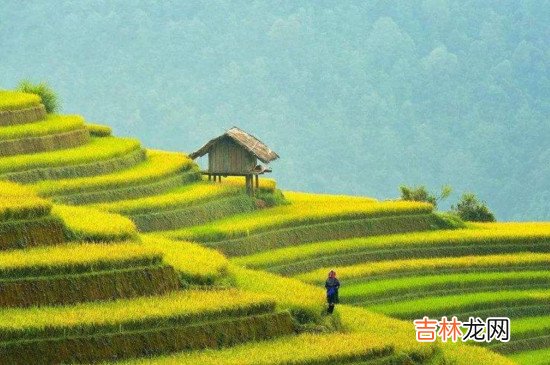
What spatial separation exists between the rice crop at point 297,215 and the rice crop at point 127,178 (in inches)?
90.3

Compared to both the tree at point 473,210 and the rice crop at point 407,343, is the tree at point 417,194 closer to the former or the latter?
the tree at point 473,210

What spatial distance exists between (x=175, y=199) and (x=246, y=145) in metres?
4.00

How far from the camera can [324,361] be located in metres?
29.4

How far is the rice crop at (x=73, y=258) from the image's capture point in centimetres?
2933

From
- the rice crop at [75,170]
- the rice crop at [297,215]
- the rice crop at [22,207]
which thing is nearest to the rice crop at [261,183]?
the rice crop at [297,215]

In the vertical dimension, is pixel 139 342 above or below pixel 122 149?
below

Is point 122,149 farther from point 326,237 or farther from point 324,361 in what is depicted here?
point 324,361

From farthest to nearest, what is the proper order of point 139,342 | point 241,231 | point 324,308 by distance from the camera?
1. point 241,231
2. point 324,308
3. point 139,342

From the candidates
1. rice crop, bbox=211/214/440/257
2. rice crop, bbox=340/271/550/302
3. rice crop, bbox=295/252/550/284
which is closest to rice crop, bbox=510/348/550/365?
rice crop, bbox=340/271/550/302

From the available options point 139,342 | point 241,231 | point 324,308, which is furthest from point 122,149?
point 139,342

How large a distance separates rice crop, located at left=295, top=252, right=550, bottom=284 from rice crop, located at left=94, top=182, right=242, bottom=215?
377cm

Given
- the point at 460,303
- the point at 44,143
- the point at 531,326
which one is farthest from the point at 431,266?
the point at 44,143

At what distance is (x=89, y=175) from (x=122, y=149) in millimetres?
3017

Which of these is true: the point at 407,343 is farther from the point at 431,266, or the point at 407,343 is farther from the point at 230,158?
the point at 230,158
